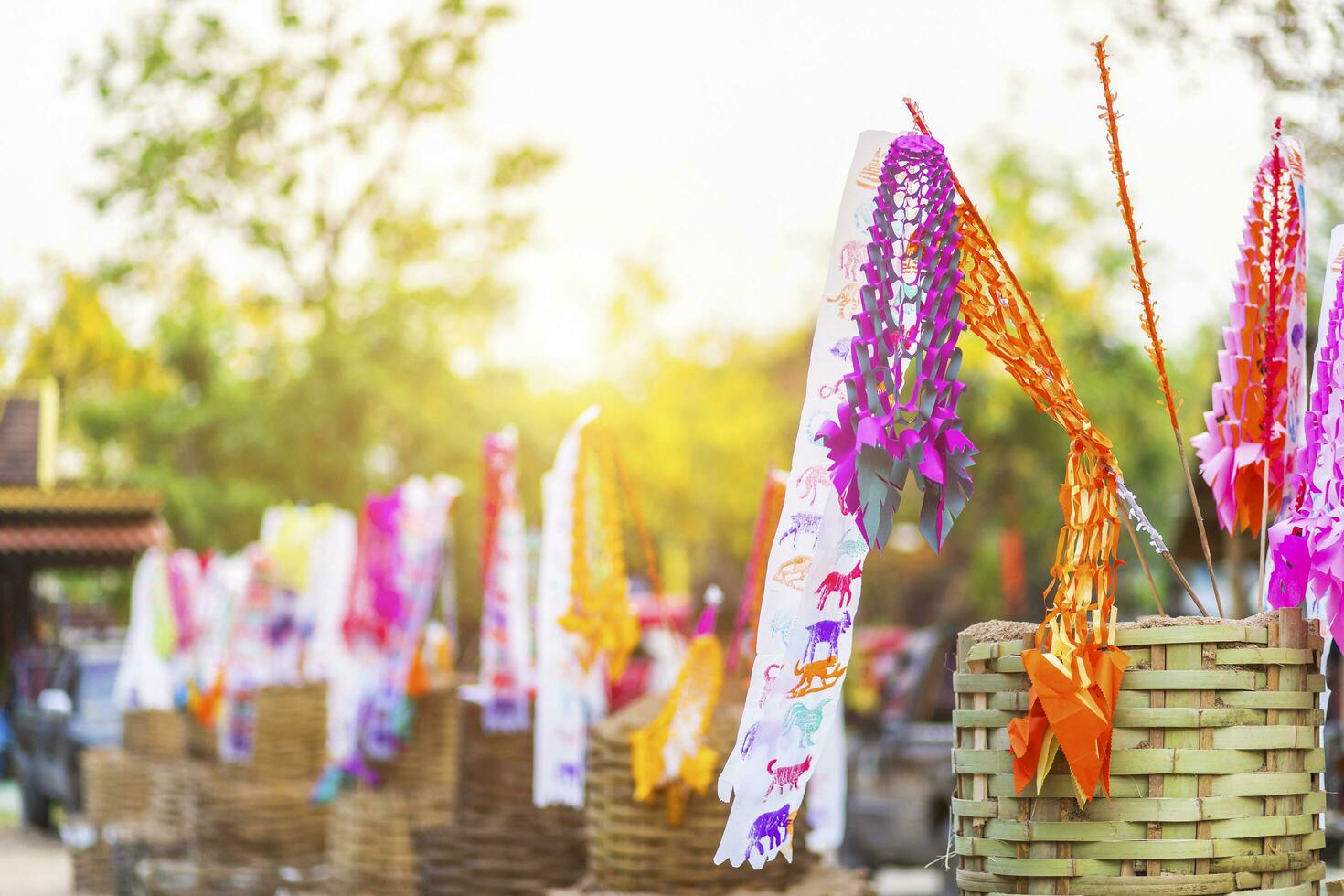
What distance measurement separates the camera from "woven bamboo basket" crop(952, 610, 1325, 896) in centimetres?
245

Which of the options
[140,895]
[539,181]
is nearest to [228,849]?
[140,895]

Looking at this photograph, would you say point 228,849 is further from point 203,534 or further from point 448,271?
point 448,271

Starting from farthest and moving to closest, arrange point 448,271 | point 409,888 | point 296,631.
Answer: point 448,271 → point 296,631 → point 409,888

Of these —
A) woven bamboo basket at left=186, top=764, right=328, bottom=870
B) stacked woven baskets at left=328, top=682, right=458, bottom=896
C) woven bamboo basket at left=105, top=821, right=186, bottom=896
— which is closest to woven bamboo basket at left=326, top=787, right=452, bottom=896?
stacked woven baskets at left=328, top=682, right=458, bottom=896

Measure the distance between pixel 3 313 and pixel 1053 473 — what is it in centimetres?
1385

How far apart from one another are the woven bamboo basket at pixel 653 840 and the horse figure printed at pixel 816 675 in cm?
128

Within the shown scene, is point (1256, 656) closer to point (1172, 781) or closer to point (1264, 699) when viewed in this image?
point (1264, 699)

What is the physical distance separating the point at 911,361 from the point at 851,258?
20 cm

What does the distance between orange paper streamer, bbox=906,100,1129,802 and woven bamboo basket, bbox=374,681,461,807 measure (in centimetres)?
411

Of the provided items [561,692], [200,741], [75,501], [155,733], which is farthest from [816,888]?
[75,501]

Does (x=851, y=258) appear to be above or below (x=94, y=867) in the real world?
above

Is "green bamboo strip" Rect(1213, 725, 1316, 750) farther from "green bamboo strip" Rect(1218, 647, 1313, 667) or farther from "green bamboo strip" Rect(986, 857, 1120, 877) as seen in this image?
"green bamboo strip" Rect(986, 857, 1120, 877)

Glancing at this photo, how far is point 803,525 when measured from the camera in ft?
9.48

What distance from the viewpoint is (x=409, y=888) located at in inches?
232
